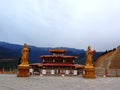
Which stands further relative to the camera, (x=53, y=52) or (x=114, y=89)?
(x=53, y=52)

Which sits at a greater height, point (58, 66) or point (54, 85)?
point (58, 66)

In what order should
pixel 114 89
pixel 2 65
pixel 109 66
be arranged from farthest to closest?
pixel 2 65 < pixel 109 66 < pixel 114 89

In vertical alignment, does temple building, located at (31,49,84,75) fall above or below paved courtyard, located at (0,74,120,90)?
above

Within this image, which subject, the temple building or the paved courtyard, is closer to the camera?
the paved courtyard

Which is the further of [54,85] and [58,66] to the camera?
[58,66]

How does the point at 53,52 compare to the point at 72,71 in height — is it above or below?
above

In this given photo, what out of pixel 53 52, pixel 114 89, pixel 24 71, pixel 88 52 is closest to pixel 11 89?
pixel 114 89

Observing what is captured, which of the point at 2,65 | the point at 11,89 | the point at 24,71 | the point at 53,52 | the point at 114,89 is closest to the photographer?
the point at 11,89

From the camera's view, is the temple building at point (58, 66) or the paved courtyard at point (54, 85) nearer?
the paved courtyard at point (54, 85)

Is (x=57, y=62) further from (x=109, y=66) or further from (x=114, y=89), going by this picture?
(x=114, y=89)

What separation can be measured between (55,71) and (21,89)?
1478 inches

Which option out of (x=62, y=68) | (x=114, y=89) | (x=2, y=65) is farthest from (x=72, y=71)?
(x=114, y=89)

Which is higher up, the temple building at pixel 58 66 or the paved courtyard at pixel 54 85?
the temple building at pixel 58 66

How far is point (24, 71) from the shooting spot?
36.4 m
